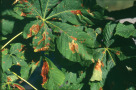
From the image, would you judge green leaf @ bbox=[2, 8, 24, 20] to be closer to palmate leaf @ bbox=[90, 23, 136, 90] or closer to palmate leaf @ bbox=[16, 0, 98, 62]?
palmate leaf @ bbox=[16, 0, 98, 62]

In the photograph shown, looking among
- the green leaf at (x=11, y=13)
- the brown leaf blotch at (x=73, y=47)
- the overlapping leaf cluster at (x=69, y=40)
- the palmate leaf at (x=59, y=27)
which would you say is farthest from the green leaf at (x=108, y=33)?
the green leaf at (x=11, y=13)

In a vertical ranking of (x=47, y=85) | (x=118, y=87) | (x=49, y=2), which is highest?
(x=49, y=2)

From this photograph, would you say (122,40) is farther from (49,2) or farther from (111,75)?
(49,2)

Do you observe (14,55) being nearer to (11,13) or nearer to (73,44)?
(11,13)

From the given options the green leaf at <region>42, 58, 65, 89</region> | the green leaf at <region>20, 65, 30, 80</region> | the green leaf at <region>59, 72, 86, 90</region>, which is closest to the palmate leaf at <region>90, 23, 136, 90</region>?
the green leaf at <region>59, 72, 86, 90</region>

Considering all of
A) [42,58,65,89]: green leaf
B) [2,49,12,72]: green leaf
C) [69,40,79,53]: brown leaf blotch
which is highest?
[69,40,79,53]: brown leaf blotch

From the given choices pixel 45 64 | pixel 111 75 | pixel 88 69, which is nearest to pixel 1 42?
pixel 45 64

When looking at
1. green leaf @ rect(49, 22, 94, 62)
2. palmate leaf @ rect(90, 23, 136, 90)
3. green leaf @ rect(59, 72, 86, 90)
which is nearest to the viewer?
green leaf @ rect(49, 22, 94, 62)
